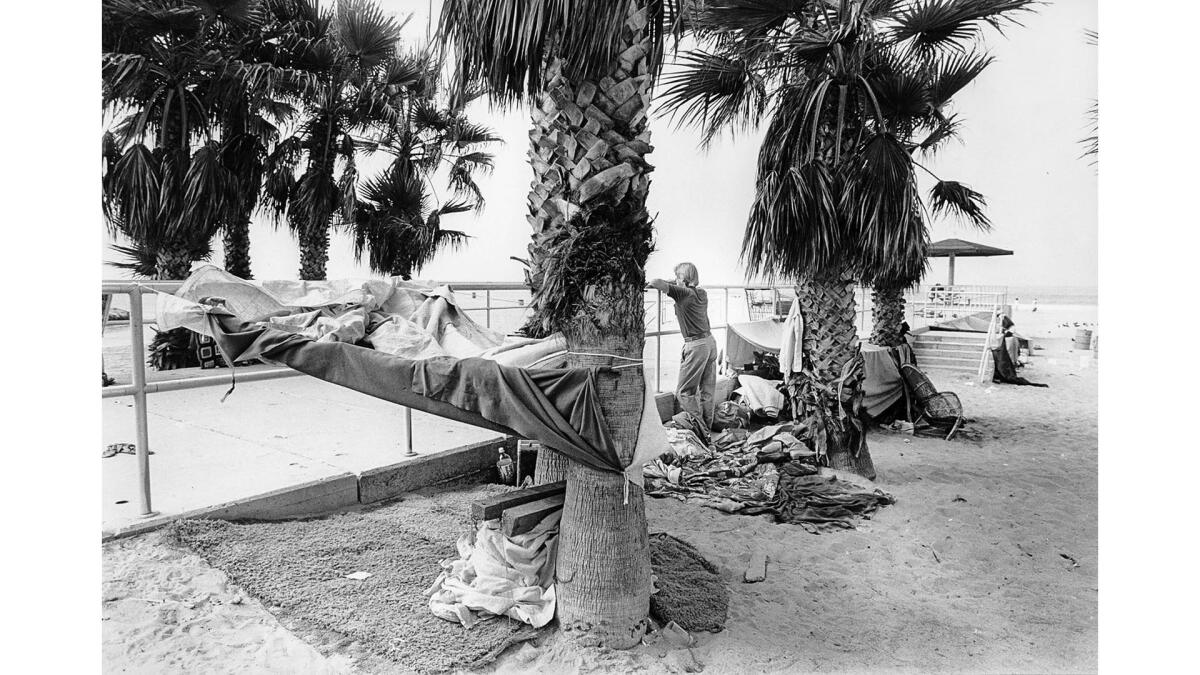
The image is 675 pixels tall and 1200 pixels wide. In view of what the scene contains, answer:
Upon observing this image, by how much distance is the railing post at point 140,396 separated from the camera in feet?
9.07

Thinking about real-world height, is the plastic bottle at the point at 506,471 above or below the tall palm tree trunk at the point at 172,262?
below

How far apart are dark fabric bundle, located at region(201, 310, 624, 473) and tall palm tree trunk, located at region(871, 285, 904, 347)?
5890mm

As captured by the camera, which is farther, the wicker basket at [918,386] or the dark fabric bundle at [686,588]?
the wicker basket at [918,386]

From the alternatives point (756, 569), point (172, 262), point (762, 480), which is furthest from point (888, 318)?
point (172, 262)

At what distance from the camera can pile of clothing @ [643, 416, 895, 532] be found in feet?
13.1

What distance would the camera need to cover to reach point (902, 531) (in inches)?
147

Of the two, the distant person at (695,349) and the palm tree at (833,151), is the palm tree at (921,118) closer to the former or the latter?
the palm tree at (833,151)

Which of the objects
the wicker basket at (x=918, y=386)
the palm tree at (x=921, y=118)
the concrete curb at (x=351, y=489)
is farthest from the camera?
the wicker basket at (x=918, y=386)

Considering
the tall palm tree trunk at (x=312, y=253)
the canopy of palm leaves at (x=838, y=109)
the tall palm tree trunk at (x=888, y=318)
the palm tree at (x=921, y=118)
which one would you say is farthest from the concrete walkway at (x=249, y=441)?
the tall palm tree trunk at (x=888, y=318)

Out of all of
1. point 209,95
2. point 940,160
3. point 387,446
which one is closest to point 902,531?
point 387,446

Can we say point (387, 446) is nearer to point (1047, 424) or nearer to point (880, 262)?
point (880, 262)

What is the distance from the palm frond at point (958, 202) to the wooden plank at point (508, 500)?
5.37m

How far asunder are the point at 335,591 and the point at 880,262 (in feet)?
13.5

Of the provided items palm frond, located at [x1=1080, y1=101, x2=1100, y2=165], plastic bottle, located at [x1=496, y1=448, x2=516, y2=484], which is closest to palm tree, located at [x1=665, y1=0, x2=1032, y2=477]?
palm frond, located at [x1=1080, y1=101, x2=1100, y2=165]
